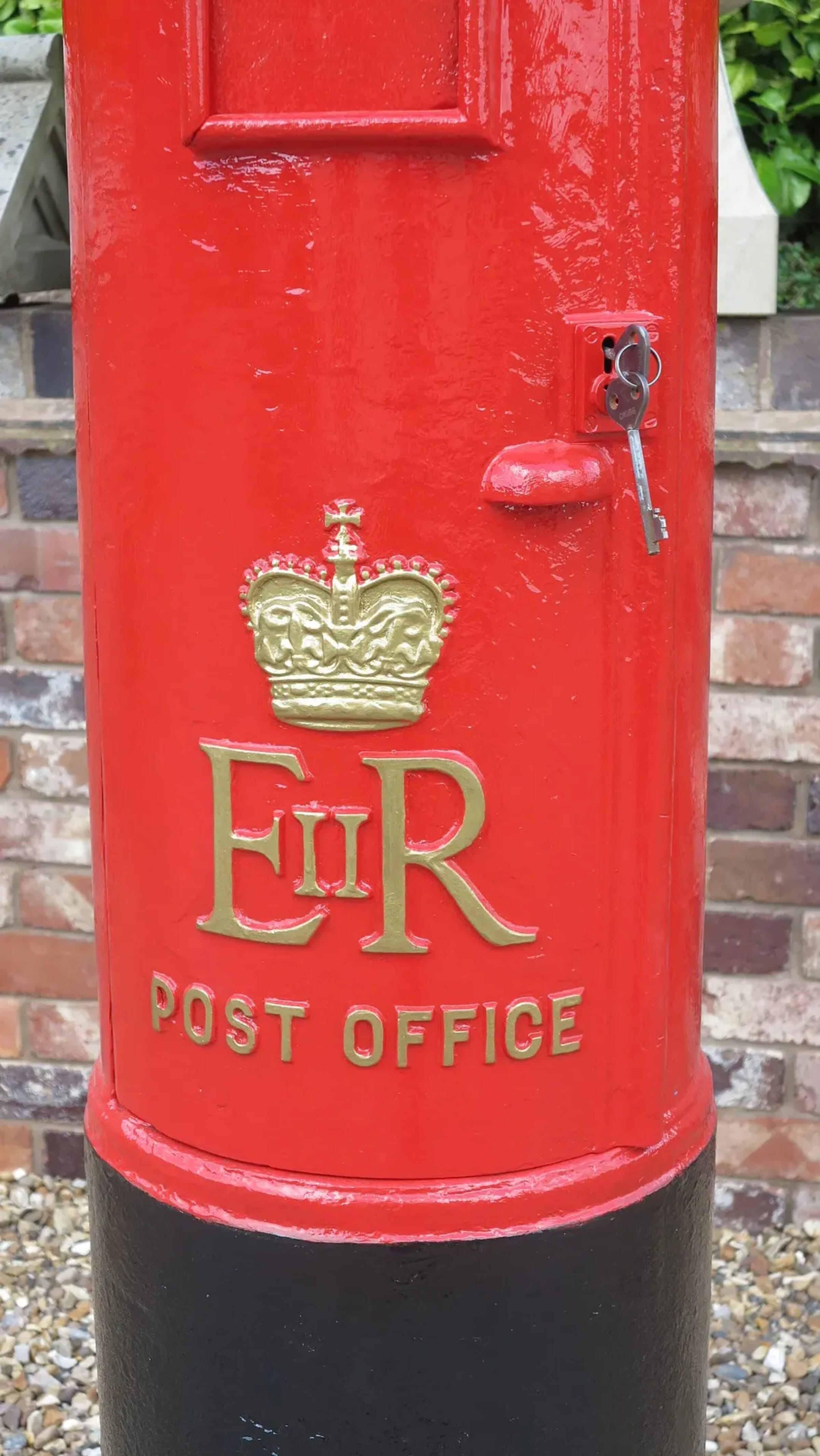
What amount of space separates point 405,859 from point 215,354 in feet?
1.26

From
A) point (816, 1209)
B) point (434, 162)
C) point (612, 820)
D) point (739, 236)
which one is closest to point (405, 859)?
point (612, 820)

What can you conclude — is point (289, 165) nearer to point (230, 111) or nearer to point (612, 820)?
point (230, 111)

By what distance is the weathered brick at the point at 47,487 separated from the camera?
2082 mm

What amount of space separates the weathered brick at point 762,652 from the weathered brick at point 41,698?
93cm

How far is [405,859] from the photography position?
1053mm

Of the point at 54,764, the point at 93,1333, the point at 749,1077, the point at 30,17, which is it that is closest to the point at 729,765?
the point at 749,1077

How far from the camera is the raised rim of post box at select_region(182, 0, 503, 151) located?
94cm

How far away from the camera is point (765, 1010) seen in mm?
2105

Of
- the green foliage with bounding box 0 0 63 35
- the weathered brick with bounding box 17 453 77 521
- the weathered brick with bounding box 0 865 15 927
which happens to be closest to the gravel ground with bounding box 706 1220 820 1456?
the weathered brick with bounding box 0 865 15 927

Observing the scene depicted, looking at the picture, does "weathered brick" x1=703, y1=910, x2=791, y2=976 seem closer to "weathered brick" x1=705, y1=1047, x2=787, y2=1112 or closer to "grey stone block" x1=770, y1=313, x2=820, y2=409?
"weathered brick" x1=705, y1=1047, x2=787, y2=1112

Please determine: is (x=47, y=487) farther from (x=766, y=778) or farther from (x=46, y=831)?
(x=766, y=778)

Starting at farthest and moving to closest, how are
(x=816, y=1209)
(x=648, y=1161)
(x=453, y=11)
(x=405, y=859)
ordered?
(x=816, y=1209) → (x=648, y=1161) → (x=405, y=859) → (x=453, y=11)

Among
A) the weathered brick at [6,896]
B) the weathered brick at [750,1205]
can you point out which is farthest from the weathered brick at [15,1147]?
the weathered brick at [750,1205]

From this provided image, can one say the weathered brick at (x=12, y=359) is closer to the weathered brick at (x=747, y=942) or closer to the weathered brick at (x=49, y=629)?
the weathered brick at (x=49, y=629)
